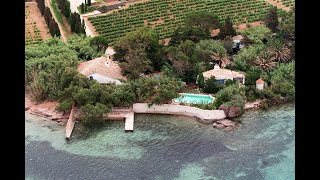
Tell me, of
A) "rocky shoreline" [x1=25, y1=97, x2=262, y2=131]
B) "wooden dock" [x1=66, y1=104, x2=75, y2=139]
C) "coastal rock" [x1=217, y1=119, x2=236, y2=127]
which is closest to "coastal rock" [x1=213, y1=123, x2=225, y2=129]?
"rocky shoreline" [x1=25, y1=97, x2=262, y2=131]

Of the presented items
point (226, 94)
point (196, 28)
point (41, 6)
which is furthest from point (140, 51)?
point (41, 6)

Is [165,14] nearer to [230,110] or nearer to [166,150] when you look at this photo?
[230,110]

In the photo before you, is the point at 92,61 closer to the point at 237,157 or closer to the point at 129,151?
the point at 129,151

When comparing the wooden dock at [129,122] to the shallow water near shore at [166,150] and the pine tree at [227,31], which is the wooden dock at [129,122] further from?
the pine tree at [227,31]

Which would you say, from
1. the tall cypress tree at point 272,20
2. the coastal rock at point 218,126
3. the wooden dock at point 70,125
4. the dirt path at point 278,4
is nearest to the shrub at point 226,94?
the coastal rock at point 218,126

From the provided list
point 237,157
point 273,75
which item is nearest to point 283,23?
point 273,75

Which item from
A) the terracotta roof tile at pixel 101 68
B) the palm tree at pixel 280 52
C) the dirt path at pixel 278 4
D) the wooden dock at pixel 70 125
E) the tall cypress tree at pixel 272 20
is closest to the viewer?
the wooden dock at pixel 70 125
